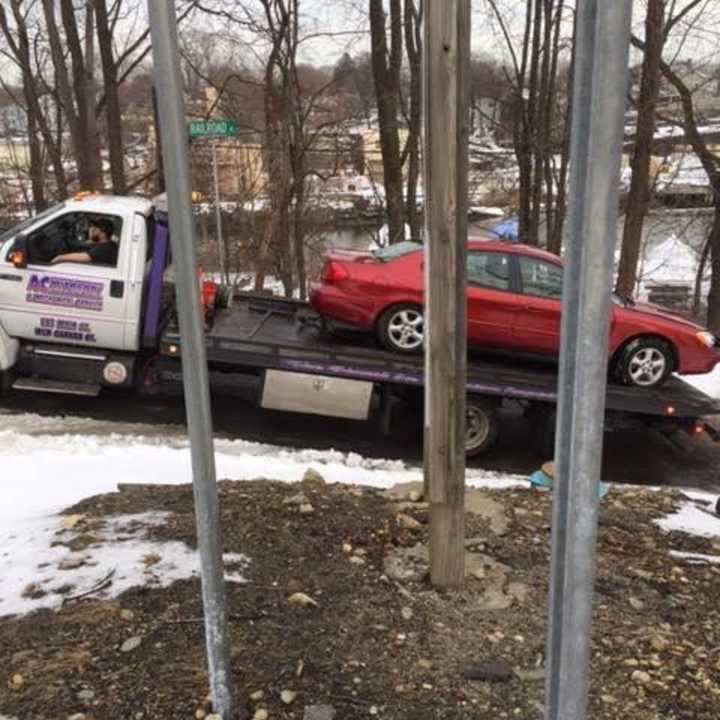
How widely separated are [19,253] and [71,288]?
61 cm

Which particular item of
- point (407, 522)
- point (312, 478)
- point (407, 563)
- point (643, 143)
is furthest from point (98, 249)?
point (643, 143)

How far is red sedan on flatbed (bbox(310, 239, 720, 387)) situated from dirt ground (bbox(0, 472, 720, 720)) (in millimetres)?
4072

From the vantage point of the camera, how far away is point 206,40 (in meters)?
20.3

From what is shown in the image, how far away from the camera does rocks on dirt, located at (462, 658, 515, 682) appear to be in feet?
10.3

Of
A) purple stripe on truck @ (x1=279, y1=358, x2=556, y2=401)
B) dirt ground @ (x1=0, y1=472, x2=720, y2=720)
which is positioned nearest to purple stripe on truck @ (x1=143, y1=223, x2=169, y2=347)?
purple stripe on truck @ (x1=279, y1=358, x2=556, y2=401)

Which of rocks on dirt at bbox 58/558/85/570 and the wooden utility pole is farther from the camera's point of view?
rocks on dirt at bbox 58/558/85/570

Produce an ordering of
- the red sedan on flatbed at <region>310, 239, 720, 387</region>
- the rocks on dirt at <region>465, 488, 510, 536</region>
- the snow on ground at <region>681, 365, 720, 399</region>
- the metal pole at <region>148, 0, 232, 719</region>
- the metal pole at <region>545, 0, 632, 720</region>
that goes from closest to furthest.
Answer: the metal pole at <region>545, 0, 632, 720</region>
the metal pole at <region>148, 0, 232, 719</region>
the rocks on dirt at <region>465, 488, 510, 536</region>
the red sedan on flatbed at <region>310, 239, 720, 387</region>
the snow on ground at <region>681, 365, 720, 399</region>

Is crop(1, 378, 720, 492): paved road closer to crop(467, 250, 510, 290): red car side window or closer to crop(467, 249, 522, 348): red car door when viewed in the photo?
crop(467, 249, 522, 348): red car door

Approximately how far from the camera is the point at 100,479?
5.70m

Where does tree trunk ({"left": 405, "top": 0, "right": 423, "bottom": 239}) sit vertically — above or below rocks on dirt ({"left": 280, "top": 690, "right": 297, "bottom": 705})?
above

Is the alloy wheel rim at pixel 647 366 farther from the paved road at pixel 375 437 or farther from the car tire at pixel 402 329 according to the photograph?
the car tire at pixel 402 329

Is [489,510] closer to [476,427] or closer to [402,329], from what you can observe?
[476,427]

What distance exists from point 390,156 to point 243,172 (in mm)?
7219

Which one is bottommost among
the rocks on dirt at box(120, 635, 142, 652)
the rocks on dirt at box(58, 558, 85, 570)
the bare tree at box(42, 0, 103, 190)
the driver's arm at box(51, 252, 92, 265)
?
the rocks on dirt at box(120, 635, 142, 652)
